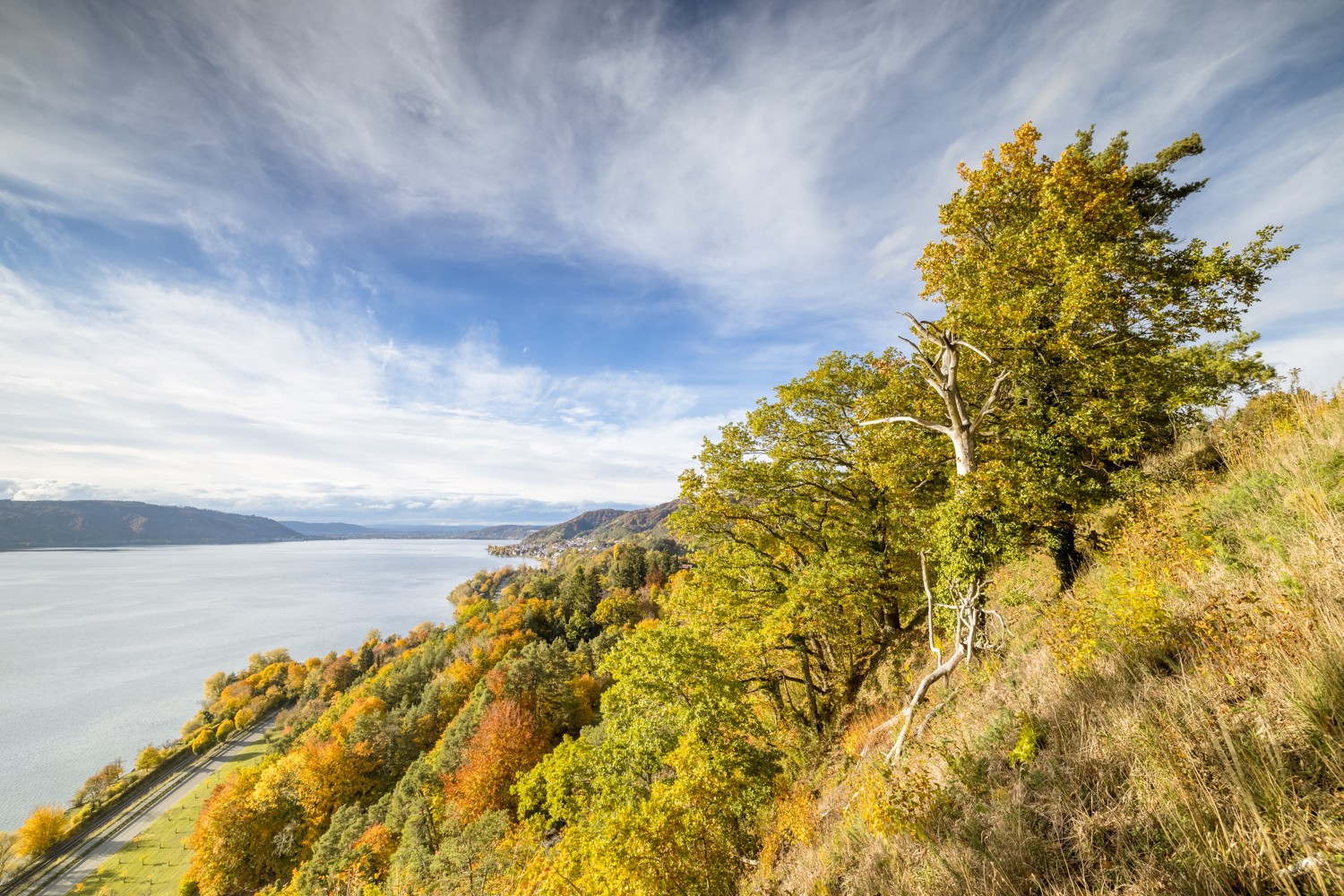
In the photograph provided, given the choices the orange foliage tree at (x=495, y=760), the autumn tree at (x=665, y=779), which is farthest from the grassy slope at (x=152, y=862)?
the autumn tree at (x=665, y=779)

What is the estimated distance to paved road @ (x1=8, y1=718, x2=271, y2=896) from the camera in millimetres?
40969

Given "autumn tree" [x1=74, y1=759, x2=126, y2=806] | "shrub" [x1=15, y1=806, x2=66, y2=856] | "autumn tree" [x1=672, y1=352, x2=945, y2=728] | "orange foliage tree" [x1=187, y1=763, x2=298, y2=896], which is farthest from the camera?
"autumn tree" [x1=74, y1=759, x2=126, y2=806]

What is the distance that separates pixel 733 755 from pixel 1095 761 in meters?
7.96

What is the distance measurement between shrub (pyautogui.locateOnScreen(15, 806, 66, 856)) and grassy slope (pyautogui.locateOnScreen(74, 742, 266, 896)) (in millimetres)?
7130

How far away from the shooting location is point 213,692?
74.4 m

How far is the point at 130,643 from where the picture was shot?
344ft

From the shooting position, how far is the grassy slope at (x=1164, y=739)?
2.91 meters

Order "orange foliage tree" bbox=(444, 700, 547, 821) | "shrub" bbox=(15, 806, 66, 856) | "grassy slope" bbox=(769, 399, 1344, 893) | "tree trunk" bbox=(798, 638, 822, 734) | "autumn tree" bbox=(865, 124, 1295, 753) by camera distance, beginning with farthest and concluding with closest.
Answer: "shrub" bbox=(15, 806, 66, 856), "orange foliage tree" bbox=(444, 700, 547, 821), "tree trunk" bbox=(798, 638, 822, 734), "autumn tree" bbox=(865, 124, 1295, 753), "grassy slope" bbox=(769, 399, 1344, 893)

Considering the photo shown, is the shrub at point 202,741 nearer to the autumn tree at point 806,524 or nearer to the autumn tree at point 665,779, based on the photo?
the autumn tree at point 665,779

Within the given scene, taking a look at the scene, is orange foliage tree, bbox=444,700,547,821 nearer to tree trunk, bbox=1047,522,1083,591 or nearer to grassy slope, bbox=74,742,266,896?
grassy slope, bbox=74,742,266,896

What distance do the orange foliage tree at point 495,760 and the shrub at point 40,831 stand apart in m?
46.4

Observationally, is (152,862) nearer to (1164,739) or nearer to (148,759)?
(148,759)

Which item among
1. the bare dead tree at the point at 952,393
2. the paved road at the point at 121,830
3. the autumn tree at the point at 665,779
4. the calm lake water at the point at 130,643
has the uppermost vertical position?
the bare dead tree at the point at 952,393

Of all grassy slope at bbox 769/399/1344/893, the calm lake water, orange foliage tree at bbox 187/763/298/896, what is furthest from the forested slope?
the calm lake water
